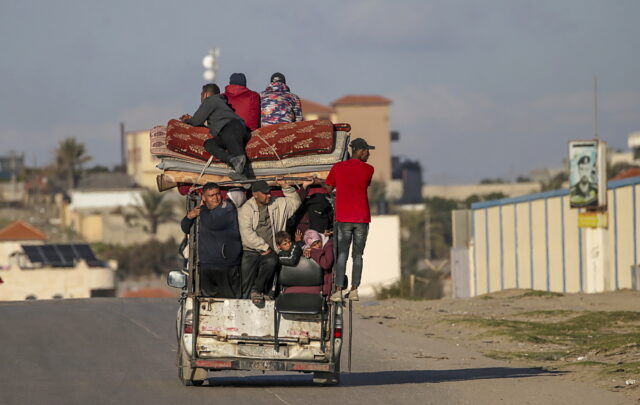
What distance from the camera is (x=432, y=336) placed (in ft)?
81.0


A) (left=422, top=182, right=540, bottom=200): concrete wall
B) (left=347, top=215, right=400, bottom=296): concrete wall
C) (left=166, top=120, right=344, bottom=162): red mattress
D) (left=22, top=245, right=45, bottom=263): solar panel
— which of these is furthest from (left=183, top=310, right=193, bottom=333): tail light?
(left=422, top=182, right=540, bottom=200): concrete wall

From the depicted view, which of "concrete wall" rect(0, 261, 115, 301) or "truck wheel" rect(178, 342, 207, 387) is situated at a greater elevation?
"truck wheel" rect(178, 342, 207, 387)

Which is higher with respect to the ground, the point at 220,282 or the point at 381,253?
the point at 220,282

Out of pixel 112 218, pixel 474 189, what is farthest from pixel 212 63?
pixel 474 189

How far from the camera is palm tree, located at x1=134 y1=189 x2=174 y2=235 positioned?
123 metres

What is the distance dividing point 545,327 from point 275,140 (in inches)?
468

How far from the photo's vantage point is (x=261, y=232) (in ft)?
48.8

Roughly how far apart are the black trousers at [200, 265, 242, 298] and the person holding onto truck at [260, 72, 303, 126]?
218 centimetres

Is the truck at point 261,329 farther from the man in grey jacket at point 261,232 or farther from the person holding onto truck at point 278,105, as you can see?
the person holding onto truck at point 278,105

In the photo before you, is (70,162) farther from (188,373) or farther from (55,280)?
(188,373)

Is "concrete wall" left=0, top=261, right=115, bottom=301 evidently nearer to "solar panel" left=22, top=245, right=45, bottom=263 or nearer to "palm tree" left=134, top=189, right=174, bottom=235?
"solar panel" left=22, top=245, right=45, bottom=263

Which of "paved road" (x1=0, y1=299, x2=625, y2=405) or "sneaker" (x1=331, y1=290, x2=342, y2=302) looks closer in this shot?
"paved road" (x1=0, y1=299, x2=625, y2=405)

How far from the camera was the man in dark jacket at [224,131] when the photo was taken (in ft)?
48.2

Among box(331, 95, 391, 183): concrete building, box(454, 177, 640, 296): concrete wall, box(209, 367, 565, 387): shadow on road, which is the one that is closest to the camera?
box(209, 367, 565, 387): shadow on road
